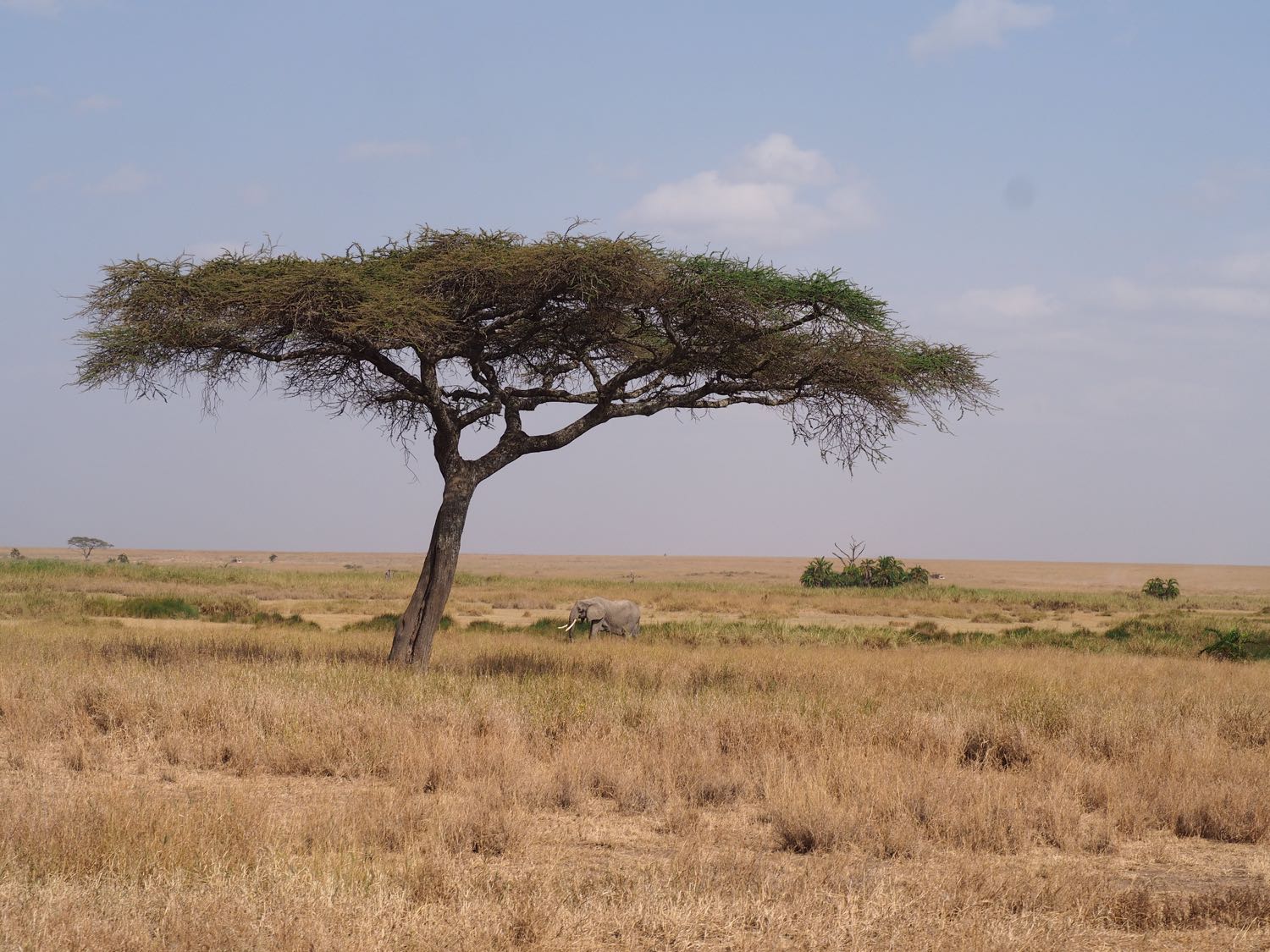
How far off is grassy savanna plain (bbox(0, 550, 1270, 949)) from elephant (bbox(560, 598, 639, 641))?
966 centimetres

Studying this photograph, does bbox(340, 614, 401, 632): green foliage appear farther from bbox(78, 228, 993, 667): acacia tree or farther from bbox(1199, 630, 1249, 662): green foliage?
bbox(1199, 630, 1249, 662): green foliage

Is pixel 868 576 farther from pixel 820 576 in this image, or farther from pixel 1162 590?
pixel 1162 590

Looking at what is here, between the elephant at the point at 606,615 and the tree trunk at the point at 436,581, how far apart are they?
475 inches

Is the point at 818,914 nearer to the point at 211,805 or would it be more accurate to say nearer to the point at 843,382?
the point at 211,805

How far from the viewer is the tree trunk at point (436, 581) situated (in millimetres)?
17109

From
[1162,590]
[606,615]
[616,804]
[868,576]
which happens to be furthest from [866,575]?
[616,804]

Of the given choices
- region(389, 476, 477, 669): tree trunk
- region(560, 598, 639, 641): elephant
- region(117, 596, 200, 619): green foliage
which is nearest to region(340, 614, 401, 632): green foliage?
region(560, 598, 639, 641): elephant

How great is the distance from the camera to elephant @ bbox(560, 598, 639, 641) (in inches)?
1168

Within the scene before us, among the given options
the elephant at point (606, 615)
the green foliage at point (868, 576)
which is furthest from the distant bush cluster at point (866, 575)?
the elephant at point (606, 615)

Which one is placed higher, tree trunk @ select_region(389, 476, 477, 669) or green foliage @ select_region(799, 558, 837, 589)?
tree trunk @ select_region(389, 476, 477, 669)

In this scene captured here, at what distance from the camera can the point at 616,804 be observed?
361 inches

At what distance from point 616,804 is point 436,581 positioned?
8.70 metres

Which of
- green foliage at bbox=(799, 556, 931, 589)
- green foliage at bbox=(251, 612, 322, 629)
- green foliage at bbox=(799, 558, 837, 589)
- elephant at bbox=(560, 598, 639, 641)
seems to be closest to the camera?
elephant at bbox=(560, 598, 639, 641)

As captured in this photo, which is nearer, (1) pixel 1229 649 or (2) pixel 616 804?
(2) pixel 616 804
